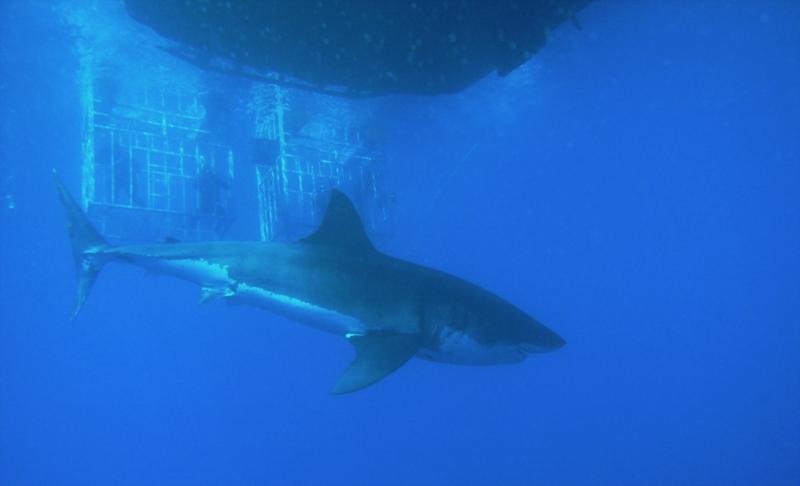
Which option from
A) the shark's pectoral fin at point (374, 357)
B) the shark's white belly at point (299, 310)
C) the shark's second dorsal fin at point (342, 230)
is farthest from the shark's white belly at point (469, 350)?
the shark's second dorsal fin at point (342, 230)

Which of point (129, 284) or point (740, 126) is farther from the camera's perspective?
point (129, 284)

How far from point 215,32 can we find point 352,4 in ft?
11.9

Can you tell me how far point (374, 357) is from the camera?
13.8 ft

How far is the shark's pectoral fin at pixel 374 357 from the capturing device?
390 centimetres

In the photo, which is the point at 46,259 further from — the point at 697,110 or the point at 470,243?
the point at 697,110

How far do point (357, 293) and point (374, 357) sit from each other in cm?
84

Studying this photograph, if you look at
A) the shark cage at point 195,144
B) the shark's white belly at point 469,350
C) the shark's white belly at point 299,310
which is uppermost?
the shark cage at point 195,144

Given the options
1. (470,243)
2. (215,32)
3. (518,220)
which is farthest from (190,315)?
(215,32)

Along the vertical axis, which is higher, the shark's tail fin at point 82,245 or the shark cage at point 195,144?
the shark cage at point 195,144

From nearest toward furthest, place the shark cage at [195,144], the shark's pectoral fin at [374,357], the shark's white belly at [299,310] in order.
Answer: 1. the shark's pectoral fin at [374,357]
2. the shark's white belly at [299,310]
3. the shark cage at [195,144]

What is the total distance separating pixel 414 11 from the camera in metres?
9.73

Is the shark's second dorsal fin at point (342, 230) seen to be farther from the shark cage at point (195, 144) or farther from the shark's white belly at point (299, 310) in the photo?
the shark cage at point (195, 144)

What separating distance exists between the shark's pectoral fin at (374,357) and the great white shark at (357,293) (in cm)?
2

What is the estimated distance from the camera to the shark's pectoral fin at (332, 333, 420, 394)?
390 centimetres
